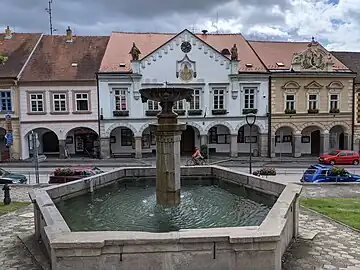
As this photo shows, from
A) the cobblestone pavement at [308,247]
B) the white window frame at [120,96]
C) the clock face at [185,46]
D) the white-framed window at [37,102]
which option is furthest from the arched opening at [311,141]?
the cobblestone pavement at [308,247]

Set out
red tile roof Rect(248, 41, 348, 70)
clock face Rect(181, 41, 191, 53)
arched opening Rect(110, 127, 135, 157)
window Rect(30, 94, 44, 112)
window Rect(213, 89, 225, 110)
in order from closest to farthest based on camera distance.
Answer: window Rect(30, 94, 44, 112) → clock face Rect(181, 41, 191, 53) → window Rect(213, 89, 225, 110) → arched opening Rect(110, 127, 135, 157) → red tile roof Rect(248, 41, 348, 70)

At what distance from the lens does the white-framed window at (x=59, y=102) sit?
33062 millimetres

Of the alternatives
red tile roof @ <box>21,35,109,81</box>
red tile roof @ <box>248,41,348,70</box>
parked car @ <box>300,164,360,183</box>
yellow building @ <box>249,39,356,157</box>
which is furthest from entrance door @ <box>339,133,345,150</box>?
red tile roof @ <box>21,35,109,81</box>

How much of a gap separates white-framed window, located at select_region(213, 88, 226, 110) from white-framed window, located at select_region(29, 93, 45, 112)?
15.7 metres

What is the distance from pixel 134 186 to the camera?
14.2 m

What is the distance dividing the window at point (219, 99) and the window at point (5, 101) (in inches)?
732

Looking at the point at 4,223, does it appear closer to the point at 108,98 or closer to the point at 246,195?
the point at 246,195

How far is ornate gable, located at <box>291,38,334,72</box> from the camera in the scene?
3475 cm

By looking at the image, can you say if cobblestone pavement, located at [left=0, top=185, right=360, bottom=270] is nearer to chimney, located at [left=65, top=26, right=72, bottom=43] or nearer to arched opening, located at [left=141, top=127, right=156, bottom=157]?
arched opening, located at [left=141, top=127, right=156, bottom=157]

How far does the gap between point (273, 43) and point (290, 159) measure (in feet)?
43.1

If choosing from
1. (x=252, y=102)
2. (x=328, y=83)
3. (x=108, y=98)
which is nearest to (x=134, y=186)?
(x=108, y=98)

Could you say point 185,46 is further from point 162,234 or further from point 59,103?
point 162,234

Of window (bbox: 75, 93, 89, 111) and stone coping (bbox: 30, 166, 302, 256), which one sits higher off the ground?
window (bbox: 75, 93, 89, 111)

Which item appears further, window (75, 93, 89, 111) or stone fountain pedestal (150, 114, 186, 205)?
window (75, 93, 89, 111)
